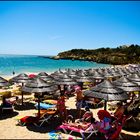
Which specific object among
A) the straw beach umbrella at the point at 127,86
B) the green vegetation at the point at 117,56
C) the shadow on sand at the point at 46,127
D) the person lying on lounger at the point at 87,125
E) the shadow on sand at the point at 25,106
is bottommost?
the shadow on sand at the point at 25,106

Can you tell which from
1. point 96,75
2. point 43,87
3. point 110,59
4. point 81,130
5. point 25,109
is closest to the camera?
point 81,130

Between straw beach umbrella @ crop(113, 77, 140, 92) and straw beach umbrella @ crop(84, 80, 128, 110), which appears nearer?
straw beach umbrella @ crop(84, 80, 128, 110)

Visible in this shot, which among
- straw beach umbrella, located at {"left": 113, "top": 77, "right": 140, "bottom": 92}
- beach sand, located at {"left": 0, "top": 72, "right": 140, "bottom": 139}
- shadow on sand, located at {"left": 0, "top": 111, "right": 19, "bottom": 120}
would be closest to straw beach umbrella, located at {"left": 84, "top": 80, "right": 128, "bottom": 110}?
beach sand, located at {"left": 0, "top": 72, "right": 140, "bottom": 139}

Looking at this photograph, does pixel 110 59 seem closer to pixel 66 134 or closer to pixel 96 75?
pixel 96 75

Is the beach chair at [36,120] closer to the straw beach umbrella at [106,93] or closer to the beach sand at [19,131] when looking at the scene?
the beach sand at [19,131]

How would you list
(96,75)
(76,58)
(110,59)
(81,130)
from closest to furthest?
(81,130)
(96,75)
(110,59)
(76,58)

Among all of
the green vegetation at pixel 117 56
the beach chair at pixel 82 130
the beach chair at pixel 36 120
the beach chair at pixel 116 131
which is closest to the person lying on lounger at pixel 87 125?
the beach chair at pixel 82 130

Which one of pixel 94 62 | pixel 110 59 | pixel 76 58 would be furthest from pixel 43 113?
pixel 76 58

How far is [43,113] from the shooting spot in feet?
42.0

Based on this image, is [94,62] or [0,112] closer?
[0,112]

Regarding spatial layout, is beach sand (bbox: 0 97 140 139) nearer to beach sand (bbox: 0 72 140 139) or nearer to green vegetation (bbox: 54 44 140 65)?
beach sand (bbox: 0 72 140 139)

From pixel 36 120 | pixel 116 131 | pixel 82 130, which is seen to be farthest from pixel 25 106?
pixel 116 131

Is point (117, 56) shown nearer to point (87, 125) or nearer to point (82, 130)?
point (87, 125)

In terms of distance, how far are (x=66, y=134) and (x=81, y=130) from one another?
31.8 inches
